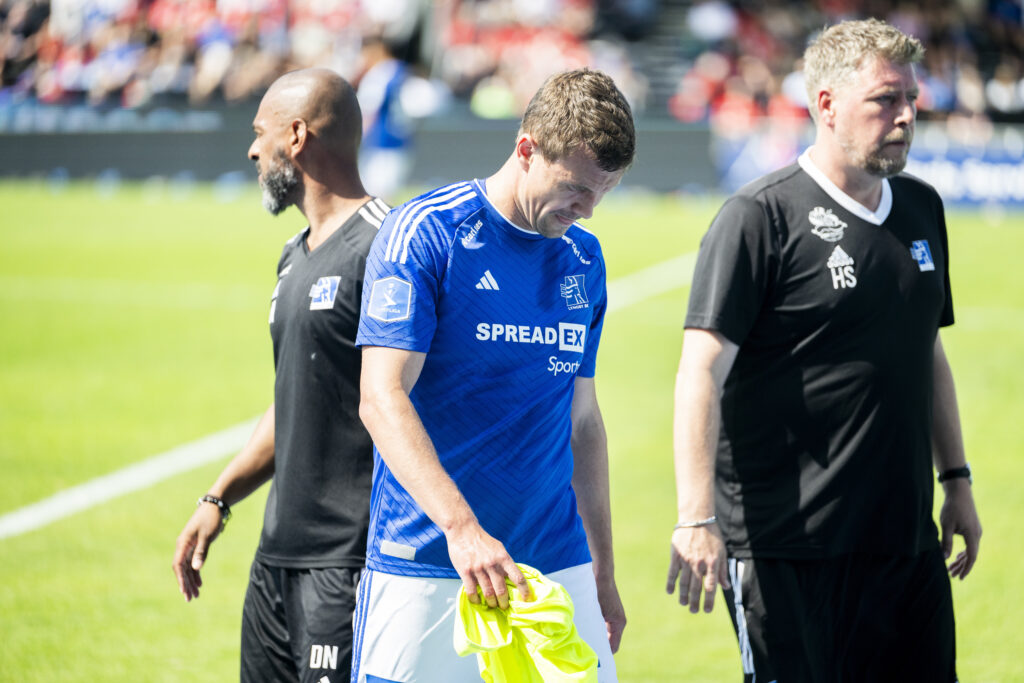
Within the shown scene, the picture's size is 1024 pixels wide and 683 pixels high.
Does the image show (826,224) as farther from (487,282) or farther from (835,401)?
(487,282)

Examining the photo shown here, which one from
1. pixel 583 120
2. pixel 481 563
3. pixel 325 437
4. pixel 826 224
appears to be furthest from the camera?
pixel 826 224

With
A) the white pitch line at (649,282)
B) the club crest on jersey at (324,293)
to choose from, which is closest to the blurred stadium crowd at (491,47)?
the white pitch line at (649,282)

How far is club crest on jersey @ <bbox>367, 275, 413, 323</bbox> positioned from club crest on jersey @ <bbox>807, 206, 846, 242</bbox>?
5.00 ft

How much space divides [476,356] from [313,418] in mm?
839

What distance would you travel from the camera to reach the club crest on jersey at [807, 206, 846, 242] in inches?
159

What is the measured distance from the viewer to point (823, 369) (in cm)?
402

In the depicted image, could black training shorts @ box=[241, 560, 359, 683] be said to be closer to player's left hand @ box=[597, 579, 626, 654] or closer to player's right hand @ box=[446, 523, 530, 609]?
player's left hand @ box=[597, 579, 626, 654]

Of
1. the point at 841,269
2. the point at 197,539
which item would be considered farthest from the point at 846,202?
the point at 197,539

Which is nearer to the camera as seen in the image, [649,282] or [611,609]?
[611,609]

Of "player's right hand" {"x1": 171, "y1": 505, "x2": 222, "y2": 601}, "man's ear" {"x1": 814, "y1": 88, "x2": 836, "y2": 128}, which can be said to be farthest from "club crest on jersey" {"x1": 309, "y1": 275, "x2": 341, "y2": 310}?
"man's ear" {"x1": 814, "y1": 88, "x2": 836, "y2": 128}

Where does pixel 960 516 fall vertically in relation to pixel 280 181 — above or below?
below

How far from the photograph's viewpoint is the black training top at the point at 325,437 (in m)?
3.91

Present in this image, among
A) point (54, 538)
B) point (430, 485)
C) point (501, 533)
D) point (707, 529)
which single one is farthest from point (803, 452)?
point (54, 538)

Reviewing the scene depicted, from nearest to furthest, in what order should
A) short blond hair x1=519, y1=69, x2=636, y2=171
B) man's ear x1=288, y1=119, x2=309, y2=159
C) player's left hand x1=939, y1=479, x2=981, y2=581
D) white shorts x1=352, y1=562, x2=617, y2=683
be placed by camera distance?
short blond hair x1=519, y1=69, x2=636, y2=171, white shorts x1=352, y1=562, x2=617, y2=683, man's ear x1=288, y1=119, x2=309, y2=159, player's left hand x1=939, y1=479, x2=981, y2=581
